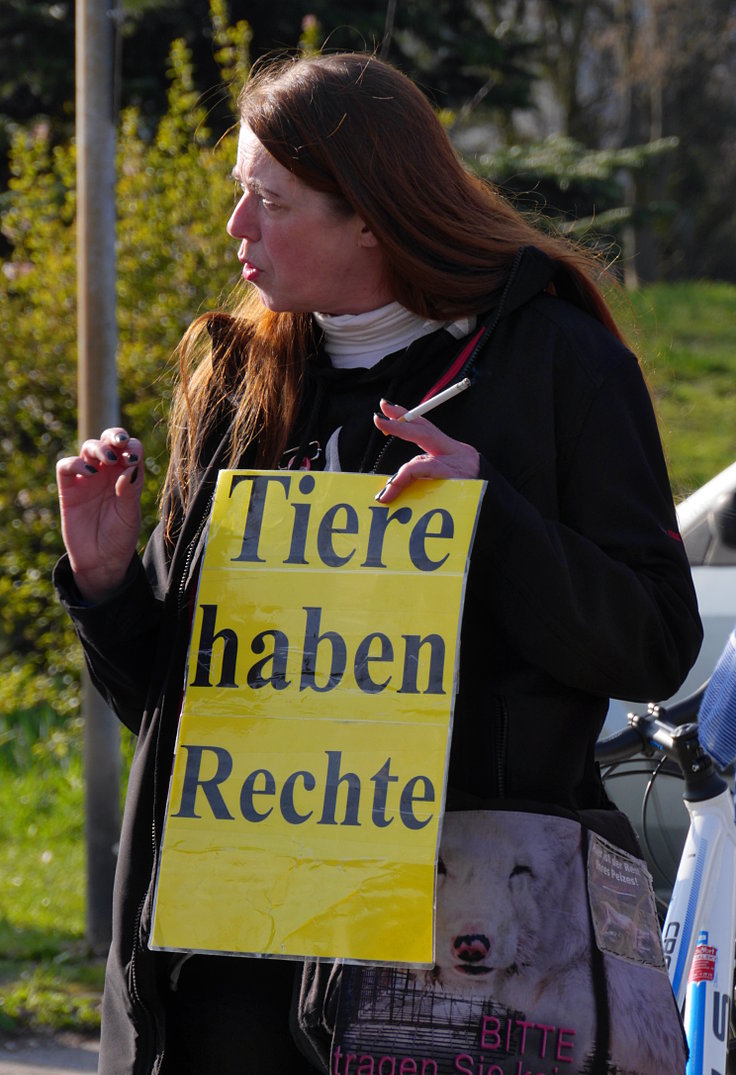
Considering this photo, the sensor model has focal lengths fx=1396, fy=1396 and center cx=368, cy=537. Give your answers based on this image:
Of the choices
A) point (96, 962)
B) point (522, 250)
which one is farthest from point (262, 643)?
point (96, 962)

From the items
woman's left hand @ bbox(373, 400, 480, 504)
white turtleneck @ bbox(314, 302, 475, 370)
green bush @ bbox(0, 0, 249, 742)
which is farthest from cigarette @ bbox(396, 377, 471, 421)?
green bush @ bbox(0, 0, 249, 742)

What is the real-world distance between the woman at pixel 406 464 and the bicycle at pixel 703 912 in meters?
0.74

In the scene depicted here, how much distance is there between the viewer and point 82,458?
72.4 inches

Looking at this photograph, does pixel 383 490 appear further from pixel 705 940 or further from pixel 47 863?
pixel 47 863

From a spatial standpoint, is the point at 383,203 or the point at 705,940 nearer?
the point at 383,203

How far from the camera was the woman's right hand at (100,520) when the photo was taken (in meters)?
1.85

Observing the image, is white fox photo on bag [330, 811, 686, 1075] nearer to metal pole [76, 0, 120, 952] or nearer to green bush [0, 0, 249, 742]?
metal pole [76, 0, 120, 952]

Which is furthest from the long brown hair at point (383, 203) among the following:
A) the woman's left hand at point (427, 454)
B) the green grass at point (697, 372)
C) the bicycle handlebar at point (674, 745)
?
the green grass at point (697, 372)

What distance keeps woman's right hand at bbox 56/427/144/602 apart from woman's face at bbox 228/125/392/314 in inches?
11.4

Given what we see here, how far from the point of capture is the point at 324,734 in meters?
1.62

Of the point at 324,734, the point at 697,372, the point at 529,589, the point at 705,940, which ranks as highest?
the point at 529,589

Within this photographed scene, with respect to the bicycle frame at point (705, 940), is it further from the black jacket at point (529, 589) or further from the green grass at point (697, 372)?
the green grass at point (697, 372)

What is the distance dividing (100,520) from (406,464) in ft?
1.55

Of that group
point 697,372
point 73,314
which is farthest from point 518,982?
point 697,372
